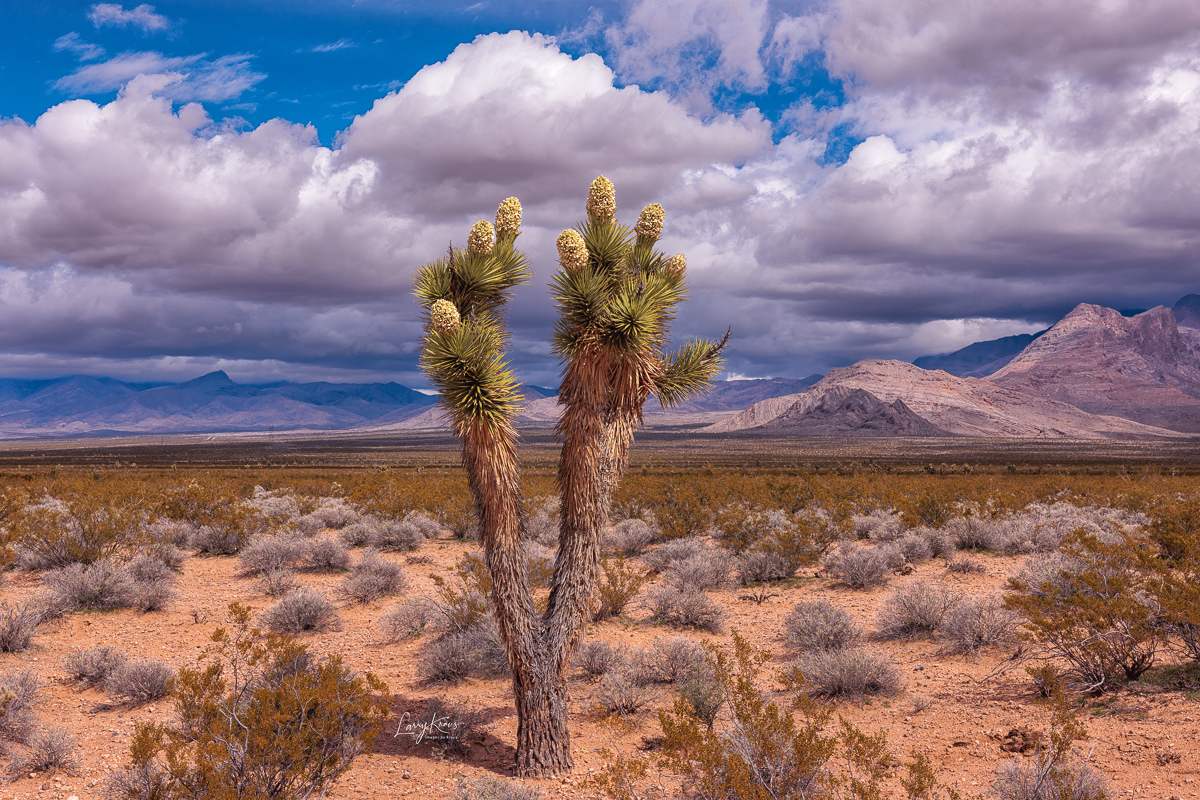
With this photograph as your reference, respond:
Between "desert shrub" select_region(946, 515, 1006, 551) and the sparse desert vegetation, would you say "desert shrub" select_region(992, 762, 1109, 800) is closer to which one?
the sparse desert vegetation

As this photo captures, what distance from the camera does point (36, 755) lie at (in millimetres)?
6754

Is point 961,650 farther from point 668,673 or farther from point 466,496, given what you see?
point 466,496

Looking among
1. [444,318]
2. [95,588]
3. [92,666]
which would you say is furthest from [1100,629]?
[95,588]

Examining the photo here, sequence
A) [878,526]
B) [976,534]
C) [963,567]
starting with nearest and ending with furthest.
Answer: [963,567] → [976,534] → [878,526]

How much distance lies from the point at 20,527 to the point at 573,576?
13577 mm

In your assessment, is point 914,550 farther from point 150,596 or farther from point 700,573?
point 150,596

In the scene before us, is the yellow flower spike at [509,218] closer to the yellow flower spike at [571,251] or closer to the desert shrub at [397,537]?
the yellow flower spike at [571,251]

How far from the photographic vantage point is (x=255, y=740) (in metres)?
5.34

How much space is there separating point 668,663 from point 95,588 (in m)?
11.1

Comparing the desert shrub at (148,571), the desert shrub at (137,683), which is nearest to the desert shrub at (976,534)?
the desert shrub at (137,683)

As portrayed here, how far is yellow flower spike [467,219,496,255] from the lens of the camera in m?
7.05

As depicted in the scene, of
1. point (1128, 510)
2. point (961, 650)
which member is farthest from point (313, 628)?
point (1128, 510)

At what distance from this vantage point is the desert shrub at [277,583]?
14.2m

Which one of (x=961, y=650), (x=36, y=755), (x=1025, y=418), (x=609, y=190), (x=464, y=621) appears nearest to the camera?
(x=36, y=755)
